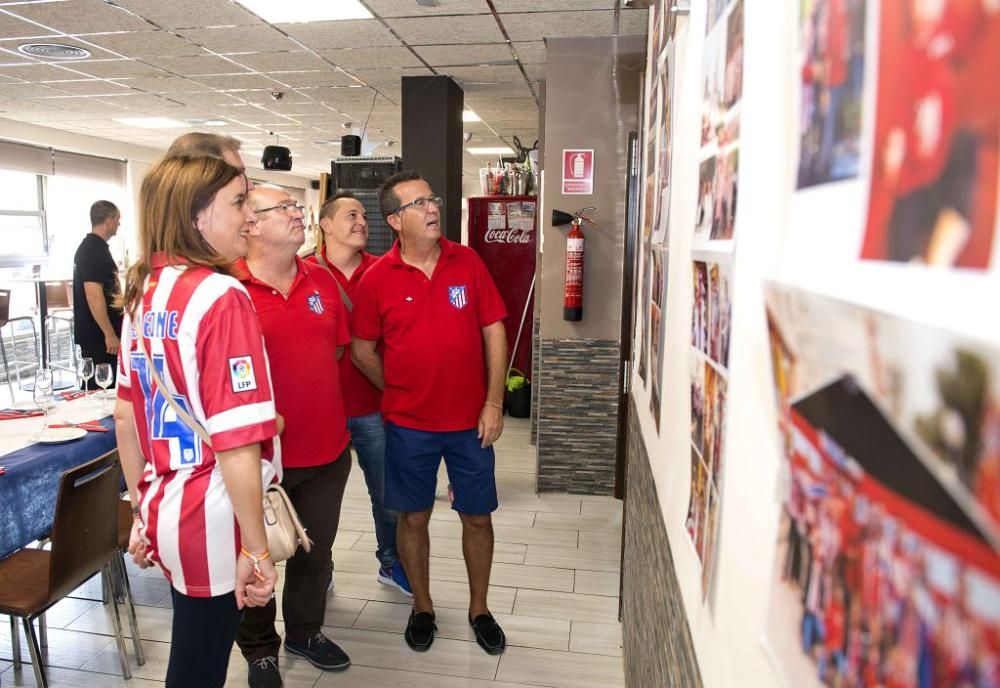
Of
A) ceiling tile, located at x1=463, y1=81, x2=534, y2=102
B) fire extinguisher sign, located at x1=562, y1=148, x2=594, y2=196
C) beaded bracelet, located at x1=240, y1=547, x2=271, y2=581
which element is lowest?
beaded bracelet, located at x1=240, y1=547, x2=271, y2=581

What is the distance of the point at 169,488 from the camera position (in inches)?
60.9

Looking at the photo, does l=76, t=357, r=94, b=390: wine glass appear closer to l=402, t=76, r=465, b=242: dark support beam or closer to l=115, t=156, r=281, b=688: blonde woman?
l=115, t=156, r=281, b=688: blonde woman

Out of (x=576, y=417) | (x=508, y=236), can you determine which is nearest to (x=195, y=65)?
(x=508, y=236)

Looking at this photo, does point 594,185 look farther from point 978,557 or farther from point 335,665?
point 978,557

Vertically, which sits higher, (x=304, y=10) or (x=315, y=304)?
(x=304, y=10)

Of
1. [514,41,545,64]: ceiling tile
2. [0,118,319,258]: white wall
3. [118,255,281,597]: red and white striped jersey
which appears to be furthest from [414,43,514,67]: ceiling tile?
[0,118,319,258]: white wall

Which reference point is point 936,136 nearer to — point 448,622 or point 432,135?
point 448,622

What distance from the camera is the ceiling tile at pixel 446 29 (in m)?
4.25

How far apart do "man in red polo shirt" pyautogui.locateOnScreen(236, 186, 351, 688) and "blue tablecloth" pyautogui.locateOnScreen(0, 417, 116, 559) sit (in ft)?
2.62

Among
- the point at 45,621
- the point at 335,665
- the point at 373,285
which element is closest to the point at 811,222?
the point at 373,285

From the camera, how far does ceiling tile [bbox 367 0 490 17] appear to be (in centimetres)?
393

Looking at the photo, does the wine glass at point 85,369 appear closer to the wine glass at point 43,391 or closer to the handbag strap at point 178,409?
the wine glass at point 43,391

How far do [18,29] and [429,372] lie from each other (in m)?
4.12

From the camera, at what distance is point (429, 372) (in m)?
2.46
